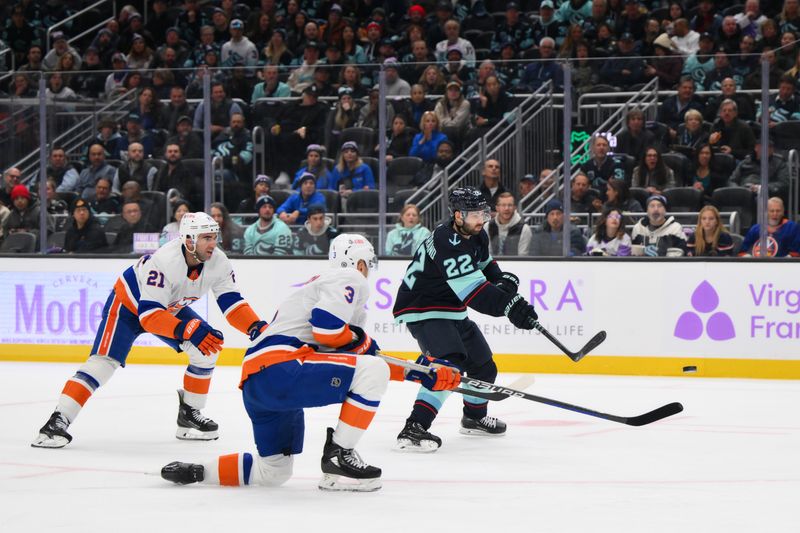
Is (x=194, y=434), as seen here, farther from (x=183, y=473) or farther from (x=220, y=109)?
(x=220, y=109)

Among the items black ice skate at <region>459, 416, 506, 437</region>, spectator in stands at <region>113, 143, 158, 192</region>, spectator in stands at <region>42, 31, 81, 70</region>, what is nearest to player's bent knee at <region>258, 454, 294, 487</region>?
black ice skate at <region>459, 416, 506, 437</region>

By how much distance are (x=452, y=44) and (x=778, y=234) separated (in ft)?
15.2

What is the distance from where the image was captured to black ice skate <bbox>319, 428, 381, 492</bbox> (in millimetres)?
4543

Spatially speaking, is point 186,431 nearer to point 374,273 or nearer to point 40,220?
point 374,273

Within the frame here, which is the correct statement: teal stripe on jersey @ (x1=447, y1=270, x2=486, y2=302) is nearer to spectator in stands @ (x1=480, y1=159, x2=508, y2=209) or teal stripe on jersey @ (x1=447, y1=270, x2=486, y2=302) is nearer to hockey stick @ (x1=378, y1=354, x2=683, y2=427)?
hockey stick @ (x1=378, y1=354, x2=683, y2=427)

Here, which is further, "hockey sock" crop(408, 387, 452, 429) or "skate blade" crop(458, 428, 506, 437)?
"skate blade" crop(458, 428, 506, 437)

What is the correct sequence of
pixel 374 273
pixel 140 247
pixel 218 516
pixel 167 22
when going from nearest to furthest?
1. pixel 218 516
2. pixel 374 273
3. pixel 140 247
4. pixel 167 22

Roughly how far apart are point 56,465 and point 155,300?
3.19 feet

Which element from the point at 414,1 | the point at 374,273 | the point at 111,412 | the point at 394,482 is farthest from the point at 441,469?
the point at 414,1

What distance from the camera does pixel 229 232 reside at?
390 inches

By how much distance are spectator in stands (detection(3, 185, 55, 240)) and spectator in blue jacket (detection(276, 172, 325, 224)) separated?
87.3 inches

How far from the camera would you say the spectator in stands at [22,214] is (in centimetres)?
1034

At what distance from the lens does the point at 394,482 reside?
190 inches

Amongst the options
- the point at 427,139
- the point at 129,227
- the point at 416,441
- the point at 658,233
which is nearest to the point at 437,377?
the point at 416,441
